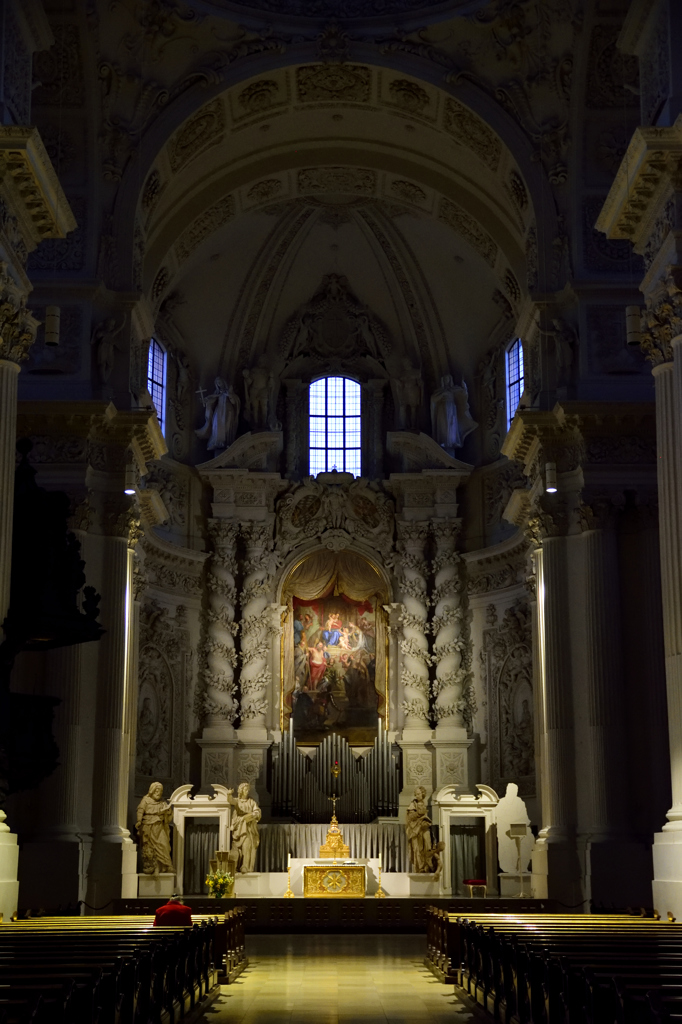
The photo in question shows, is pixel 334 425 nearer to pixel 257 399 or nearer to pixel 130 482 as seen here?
pixel 257 399

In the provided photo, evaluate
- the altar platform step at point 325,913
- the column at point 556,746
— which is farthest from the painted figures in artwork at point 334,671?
the column at point 556,746

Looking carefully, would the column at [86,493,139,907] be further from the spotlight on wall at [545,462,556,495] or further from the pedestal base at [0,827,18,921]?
the spotlight on wall at [545,462,556,495]

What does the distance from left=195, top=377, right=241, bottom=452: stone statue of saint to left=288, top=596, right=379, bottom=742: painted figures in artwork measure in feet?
15.2

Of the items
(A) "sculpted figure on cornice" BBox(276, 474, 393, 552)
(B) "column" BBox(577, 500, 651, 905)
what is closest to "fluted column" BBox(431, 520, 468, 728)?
(A) "sculpted figure on cornice" BBox(276, 474, 393, 552)

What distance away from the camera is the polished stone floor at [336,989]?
1223cm

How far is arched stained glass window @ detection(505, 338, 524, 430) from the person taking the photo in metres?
32.4

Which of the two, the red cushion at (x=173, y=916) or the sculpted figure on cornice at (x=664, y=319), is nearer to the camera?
the red cushion at (x=173, y=916)

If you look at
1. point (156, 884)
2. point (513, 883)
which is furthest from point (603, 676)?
point (156, 884)

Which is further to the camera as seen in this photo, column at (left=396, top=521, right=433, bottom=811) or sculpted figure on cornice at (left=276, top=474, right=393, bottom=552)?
sculpted figure on cornice at (left=276, top=474, right=393, bottom=552)

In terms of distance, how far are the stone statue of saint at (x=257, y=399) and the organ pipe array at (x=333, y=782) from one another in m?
8.14

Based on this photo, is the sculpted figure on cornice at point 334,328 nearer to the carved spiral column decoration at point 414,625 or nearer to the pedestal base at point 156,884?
the carved spiral column decoration at point 414,625

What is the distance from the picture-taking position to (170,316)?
109 feet

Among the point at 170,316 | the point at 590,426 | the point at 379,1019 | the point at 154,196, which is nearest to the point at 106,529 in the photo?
the point at 154,196

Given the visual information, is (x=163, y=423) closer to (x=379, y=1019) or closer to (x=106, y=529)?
(x=106, y=529)
